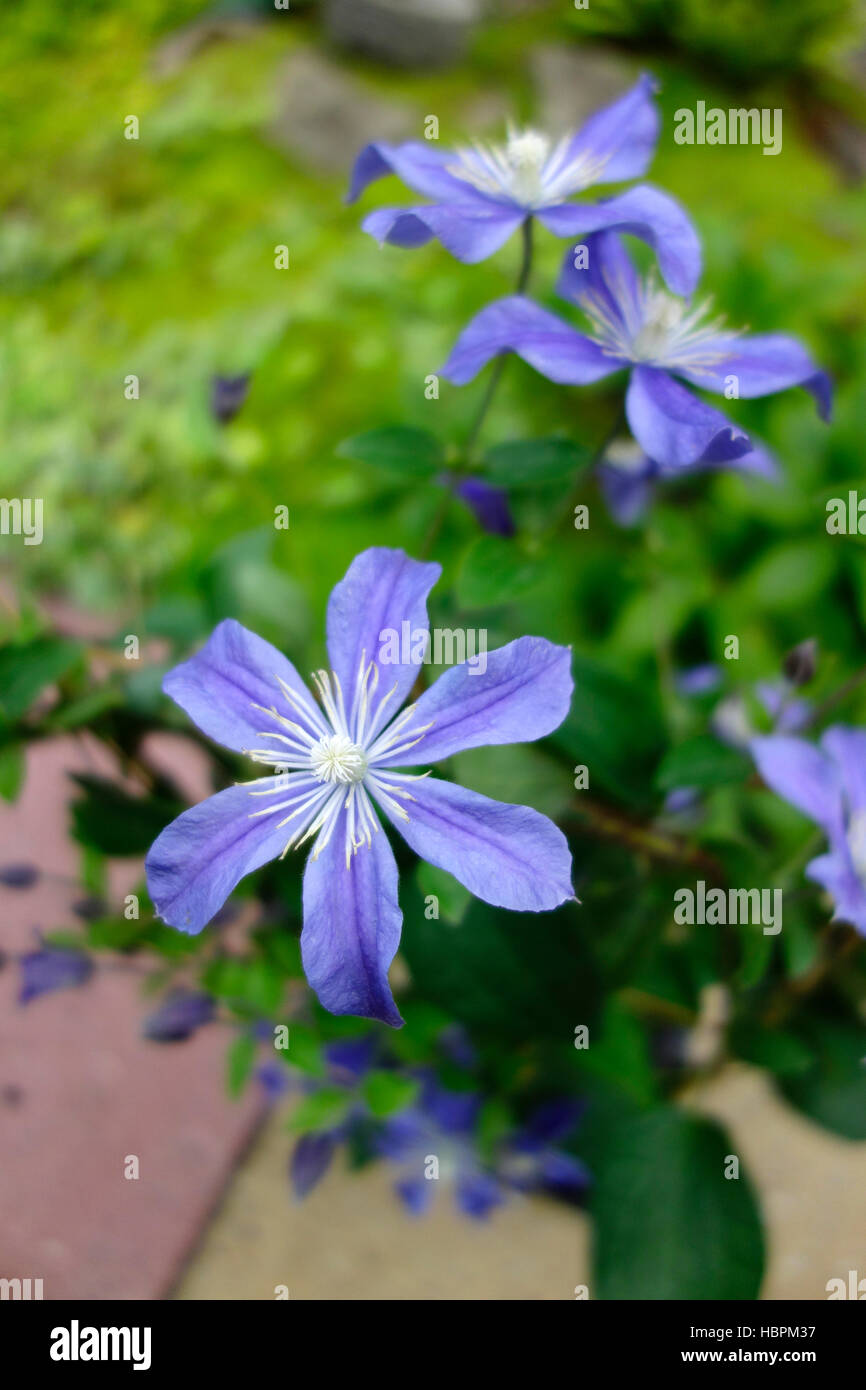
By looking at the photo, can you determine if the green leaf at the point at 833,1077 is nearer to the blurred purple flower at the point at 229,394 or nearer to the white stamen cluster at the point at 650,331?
Result: the white stamen cluster at the point at 650,331

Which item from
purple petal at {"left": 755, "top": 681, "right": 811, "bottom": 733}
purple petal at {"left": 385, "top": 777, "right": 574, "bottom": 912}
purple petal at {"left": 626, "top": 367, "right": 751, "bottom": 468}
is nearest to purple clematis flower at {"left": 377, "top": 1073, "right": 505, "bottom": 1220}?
purple petal at {"left": 755, "top": 681, "right": 811, "bottom": 733}

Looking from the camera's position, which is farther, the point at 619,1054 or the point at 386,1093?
the point at 619,1054

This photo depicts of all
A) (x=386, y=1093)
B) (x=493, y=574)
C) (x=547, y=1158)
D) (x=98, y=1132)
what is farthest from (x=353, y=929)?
(x=98, y=1132)

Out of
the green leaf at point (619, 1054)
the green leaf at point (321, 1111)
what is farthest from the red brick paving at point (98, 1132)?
the green leaf at point (619, 1054)

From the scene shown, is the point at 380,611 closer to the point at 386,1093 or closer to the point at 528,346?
the point at 528,346

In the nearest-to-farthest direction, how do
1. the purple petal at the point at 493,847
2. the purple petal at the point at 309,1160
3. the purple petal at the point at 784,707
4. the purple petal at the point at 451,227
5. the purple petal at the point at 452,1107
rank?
the purple petal at the point at 493,847 < the purple petal at the point at 451,227 < the purple petal at the point at 784,707 < the purple petal at the point at 309,1160 < the purple petal at the point at 452,1107

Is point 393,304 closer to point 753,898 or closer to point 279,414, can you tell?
point 279,414
